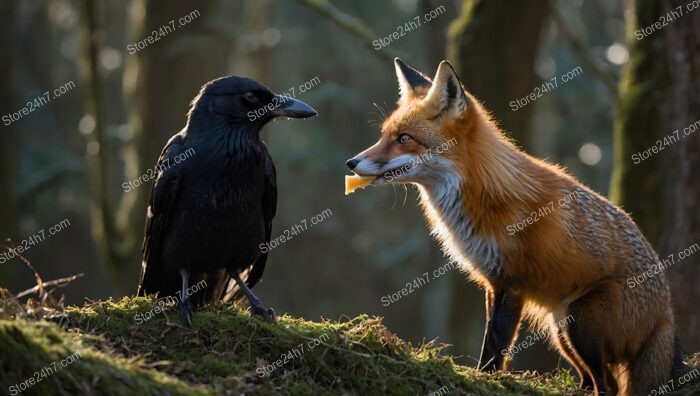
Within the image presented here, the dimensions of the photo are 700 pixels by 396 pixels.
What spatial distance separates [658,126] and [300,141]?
839 inches

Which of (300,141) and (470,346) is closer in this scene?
(470,346)

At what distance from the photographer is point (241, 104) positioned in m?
6.86

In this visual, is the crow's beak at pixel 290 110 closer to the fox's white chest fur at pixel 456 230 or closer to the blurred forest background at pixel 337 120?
the fox's white chest fur at pixel 456 230

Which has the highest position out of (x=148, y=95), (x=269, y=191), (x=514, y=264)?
(x=148, y=95)

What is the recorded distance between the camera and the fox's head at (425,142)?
22.5 ft

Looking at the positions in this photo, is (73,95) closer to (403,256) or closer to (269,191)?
(403,256)

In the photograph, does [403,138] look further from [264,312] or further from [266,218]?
[264,312]

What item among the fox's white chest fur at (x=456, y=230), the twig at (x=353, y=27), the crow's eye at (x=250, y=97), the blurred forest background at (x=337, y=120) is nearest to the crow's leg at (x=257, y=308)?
the crow's eye at (x=250, y=97)

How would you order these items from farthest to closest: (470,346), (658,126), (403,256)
→ (403,256) → (470,346) → (658,126)

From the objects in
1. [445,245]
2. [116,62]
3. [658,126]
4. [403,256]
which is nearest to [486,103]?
[658,126]

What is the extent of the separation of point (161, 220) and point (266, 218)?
3.21 feet

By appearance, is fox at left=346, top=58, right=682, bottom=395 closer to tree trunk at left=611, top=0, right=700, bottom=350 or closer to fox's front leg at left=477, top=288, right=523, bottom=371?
fox's front leg at left=477, top=288, right=523, bottom=371

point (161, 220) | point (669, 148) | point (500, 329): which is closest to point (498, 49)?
point (669, 148)

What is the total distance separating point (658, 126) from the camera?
923cm
